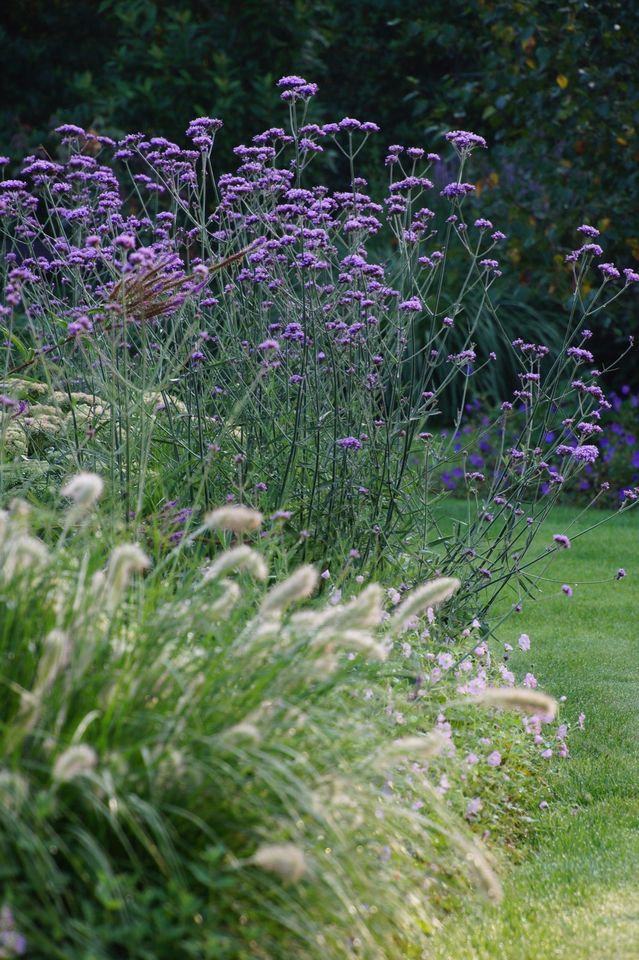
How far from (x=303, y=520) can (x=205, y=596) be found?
2081 millimetres

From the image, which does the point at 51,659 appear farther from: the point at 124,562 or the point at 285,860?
the point at 285,860

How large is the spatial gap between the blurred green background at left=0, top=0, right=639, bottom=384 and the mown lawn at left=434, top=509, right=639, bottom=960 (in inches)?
82.3

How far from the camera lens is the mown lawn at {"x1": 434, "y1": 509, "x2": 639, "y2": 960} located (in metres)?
3.09

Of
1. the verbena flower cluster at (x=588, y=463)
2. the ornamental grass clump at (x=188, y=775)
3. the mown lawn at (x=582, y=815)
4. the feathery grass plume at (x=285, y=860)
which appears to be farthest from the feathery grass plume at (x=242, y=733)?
the verbena flower cluster at (x=588, y=463)

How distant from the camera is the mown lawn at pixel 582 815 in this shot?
309 cm

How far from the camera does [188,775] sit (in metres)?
2.30

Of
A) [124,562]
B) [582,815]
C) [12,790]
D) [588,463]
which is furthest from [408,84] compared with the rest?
[12,790]

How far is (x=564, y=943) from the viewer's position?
3055 millimetres

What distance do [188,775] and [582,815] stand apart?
2092mm

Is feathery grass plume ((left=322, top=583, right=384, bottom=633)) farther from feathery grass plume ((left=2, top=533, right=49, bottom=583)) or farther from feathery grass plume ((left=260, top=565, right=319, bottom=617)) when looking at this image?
feathery grass plume ((left=2, top=533, right=49, bottom=583))

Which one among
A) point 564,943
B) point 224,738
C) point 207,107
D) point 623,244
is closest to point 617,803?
point 564,943

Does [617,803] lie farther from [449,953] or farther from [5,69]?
[5,69]

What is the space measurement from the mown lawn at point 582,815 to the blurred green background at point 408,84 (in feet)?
6.86

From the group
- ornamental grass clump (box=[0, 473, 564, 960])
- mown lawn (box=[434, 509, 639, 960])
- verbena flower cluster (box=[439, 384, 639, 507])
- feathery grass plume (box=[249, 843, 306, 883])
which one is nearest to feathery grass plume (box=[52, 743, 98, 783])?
ornamental grass clump (box=[0, 473, 564, 960])
